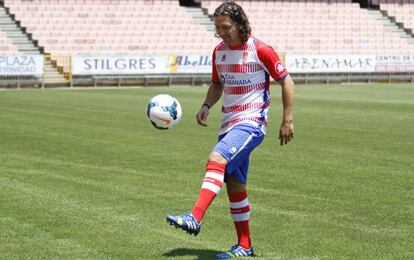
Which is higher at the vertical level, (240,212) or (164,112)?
(164,112)

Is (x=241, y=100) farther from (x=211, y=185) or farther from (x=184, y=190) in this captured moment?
(x=184, y=190)

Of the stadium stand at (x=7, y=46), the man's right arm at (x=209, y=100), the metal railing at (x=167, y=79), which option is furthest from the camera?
the stadium stand at (x=7, y=46)

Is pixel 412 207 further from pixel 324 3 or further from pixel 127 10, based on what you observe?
pixel 324 3

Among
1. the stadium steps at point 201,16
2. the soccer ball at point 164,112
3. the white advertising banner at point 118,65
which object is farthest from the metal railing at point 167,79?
the soccer ball at point 164,112

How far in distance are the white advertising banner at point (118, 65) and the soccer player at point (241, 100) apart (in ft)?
110

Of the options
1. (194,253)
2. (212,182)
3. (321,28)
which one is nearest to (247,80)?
(212,182)

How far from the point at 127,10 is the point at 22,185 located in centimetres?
3672

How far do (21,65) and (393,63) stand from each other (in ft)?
65.9

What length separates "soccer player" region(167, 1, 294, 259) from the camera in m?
6.84

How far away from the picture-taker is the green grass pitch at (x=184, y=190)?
749cm

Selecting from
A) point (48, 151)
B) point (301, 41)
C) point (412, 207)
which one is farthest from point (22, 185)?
point (301, 41)

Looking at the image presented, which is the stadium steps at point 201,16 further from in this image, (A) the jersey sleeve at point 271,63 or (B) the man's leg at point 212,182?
(B) the man's leg at point 212,182

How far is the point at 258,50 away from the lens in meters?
7.02

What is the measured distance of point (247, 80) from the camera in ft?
23.3
